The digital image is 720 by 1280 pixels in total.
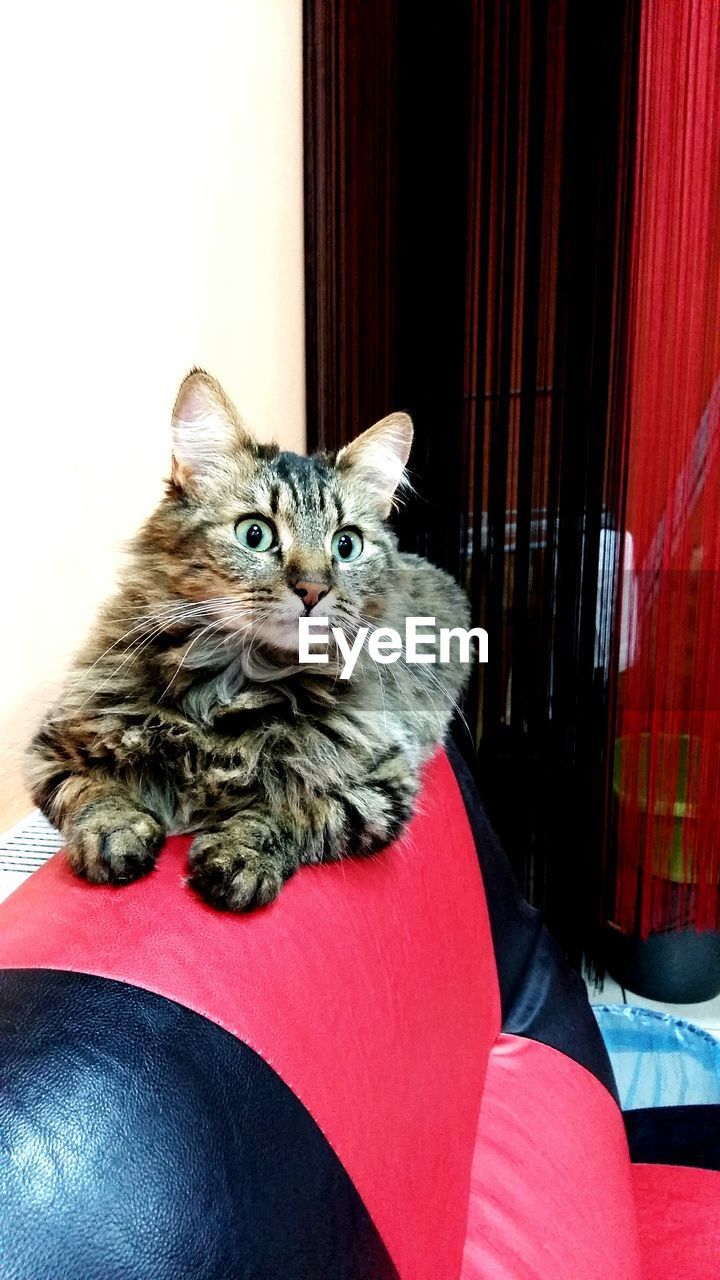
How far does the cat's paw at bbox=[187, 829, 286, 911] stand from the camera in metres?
0.54

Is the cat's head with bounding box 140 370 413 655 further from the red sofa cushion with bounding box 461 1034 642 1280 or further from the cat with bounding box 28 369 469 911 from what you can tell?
the red sofa cushion with bounding box 461 1034 642 1280

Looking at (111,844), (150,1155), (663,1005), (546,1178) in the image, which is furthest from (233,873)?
(663,1005)

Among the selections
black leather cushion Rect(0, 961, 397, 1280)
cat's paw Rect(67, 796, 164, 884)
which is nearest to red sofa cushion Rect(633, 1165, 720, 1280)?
black leather cushion Rect(0, 961, 397, 1280)

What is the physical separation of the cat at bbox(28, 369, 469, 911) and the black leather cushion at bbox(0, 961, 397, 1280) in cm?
18

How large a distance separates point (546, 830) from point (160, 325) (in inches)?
47.1

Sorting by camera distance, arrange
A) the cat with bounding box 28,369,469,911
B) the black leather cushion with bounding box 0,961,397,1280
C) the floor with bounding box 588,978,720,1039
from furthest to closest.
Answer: the floor with bounding box 588,978,720,1039, the cat with bounding box 28,369,469,911, the black leather cushion with bounding box 0,961,397,1280

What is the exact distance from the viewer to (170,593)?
0.76 m

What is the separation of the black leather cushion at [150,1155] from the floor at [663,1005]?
129cm

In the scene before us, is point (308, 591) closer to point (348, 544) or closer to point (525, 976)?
point (348, 544)

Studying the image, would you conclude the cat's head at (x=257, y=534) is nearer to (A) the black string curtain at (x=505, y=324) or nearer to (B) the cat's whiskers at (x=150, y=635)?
(B) the cat's whiskers at (x=150, y=635)

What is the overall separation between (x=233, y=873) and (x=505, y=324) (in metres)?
1.16

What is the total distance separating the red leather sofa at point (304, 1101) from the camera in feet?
1.13

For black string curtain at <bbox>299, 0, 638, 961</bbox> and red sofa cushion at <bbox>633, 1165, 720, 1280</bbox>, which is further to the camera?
black string curtain at <bbox>299, 0, 638, 961</bbox>

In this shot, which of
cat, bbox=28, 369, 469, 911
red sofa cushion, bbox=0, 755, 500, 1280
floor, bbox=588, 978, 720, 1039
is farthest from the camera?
floor, bbox=588, 978, 720, 1039
